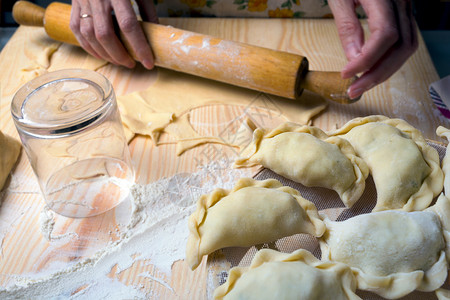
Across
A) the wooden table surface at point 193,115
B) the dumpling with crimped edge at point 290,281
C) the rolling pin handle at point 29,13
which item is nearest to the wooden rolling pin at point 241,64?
the wooden table surface at point 193,115

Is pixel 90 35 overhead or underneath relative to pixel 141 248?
overhead

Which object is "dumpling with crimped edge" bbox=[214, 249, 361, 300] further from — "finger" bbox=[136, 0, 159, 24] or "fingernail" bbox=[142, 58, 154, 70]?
"finger" bbox=[136, 0, 159, 24]

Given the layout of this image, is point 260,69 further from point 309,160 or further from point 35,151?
point 35,151

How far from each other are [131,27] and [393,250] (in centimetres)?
115

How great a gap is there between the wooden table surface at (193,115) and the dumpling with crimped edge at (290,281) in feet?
0.81

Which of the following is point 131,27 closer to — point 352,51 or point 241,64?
point 241,64

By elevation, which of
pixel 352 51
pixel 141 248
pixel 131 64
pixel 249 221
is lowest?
pixel 141 248

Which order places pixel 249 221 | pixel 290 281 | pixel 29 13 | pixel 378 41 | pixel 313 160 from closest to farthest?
1. pixel 290 281
2. pixel 249 221
3. pixel 313 160
4. pixel 378 41
5. pixel 29 13

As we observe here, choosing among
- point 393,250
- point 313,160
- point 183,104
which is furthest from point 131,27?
point 393,250

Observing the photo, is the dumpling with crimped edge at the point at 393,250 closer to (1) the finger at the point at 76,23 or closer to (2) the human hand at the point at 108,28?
(2) the human hand at the point at 108,28

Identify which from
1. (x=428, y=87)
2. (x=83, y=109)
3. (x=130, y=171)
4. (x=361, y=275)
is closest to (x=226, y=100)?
(x=130, y=171)

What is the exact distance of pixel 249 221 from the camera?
33.4 inches

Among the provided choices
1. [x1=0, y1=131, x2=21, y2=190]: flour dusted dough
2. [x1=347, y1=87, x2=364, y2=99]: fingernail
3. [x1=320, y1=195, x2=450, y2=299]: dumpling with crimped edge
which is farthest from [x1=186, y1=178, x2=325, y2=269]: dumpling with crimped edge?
[x1=0, y1=131, x2=21, y2=190]: flour dusted dough

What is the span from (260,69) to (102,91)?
54 centimetres
